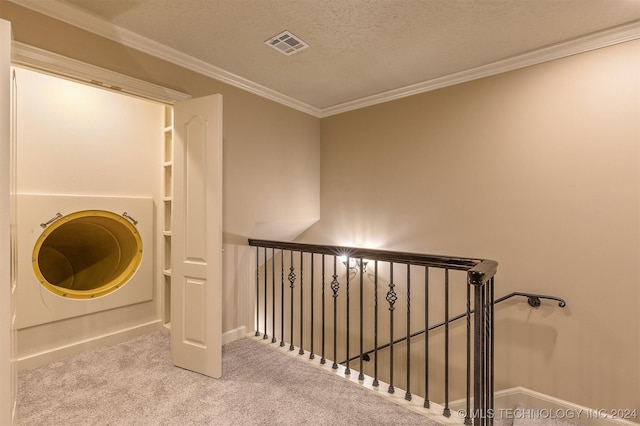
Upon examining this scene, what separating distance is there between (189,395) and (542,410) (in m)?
2.98

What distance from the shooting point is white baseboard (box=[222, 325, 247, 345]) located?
300cm

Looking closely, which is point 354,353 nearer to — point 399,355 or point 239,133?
point 399,355

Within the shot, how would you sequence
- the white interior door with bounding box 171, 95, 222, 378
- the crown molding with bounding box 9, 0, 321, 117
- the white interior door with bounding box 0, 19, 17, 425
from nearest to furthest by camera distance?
1. the white interior door with bounding box 0, 19, 17, 425
2. the crown molding with bounding box 9, 0, 321, 117
3. the white interior door with bounding box 171, 95, 222, 378

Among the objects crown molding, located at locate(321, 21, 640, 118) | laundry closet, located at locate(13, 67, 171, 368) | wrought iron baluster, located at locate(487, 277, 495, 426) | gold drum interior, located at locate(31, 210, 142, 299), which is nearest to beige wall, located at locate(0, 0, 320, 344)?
laundry closet, located at locate(13, 67, 171, 368)

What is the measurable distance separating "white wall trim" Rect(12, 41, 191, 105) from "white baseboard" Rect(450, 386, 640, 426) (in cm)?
411

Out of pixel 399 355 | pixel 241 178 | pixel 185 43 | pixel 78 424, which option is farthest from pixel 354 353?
pixel 185 43

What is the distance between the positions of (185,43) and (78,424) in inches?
111

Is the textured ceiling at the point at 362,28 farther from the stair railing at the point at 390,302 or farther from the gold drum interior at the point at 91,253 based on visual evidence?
the gold drum interior at the point at 91,253

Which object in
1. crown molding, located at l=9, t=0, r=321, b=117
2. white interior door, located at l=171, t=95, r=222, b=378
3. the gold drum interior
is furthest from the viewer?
the gold drum interior

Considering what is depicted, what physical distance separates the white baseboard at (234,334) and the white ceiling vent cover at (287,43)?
274cm

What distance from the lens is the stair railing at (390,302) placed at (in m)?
1.60

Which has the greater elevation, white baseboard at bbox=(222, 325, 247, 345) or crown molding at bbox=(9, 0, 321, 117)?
crown molding at bbox=(9, 0, 321, 117)

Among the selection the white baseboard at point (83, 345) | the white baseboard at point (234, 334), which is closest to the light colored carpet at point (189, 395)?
the white baseboard at point (83, 345)

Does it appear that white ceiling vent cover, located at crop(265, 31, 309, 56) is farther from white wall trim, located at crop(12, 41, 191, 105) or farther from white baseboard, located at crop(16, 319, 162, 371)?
white baseboard, located at crop(16, 319, 162, 371)
